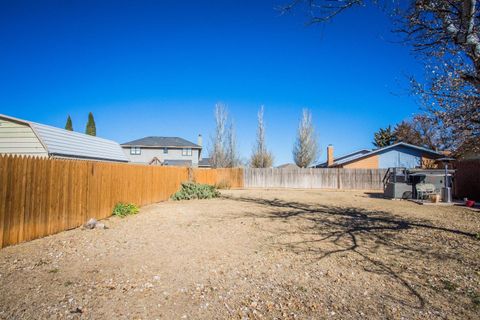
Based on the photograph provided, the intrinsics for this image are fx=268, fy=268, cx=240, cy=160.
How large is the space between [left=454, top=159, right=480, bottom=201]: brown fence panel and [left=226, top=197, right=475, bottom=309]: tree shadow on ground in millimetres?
9689

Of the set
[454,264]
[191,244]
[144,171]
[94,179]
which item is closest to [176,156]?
[144,171]

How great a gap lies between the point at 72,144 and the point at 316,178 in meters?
21.0

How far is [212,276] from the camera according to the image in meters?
3.79

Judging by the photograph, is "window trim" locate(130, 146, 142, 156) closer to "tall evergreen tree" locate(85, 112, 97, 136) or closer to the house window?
the house window

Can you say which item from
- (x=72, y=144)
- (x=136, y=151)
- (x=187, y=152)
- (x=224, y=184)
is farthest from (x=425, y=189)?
(x=136, y=151)

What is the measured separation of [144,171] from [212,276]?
8.84 m

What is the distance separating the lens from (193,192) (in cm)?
1536

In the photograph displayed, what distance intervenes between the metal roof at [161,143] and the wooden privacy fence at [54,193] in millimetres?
28799

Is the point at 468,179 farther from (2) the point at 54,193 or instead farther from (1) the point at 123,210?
(2) the point at 54,193

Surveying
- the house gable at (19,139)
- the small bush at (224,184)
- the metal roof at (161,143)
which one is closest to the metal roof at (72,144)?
the house gable at (19,139)

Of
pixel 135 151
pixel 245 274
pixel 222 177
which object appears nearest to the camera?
pixel 245 274

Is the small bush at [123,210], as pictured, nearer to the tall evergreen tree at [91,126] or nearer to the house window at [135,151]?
the house window at [135,151]

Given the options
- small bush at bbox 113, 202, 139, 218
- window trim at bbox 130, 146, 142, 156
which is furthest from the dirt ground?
window trim at bbox 130, 146, 142, 156

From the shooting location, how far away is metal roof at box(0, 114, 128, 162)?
420 inches
